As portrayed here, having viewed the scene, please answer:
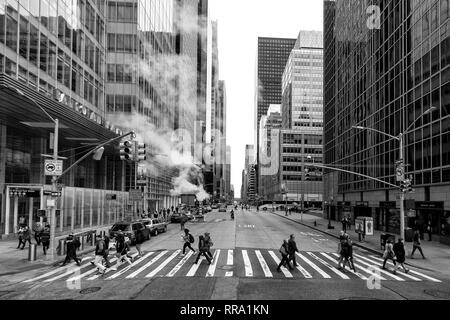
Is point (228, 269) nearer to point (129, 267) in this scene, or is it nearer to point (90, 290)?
point (129, 267)

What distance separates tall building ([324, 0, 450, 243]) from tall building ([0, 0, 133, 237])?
27.0m

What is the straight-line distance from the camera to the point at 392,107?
4188 centimetres

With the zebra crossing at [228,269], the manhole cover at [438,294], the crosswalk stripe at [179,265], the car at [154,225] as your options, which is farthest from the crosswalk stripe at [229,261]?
the car at [154,225]

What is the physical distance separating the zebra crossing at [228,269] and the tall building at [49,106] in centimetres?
745

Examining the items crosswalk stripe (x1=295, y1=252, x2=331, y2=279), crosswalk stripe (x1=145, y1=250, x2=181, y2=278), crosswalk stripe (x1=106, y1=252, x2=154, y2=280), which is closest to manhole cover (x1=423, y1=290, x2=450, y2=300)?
crosswalk stripe (x1=295, y1=252, x2=331, y2=279)

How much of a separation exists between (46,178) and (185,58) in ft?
282

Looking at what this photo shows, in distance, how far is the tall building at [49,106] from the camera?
2830 cm

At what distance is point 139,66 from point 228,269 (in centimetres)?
4658

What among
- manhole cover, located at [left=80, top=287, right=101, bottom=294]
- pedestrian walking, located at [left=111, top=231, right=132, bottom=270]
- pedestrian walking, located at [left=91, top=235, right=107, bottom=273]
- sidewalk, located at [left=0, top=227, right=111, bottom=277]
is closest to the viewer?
manhole cover, located at [left=80, top=287, right=101, bottom=294]

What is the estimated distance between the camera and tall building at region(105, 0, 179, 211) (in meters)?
54.9

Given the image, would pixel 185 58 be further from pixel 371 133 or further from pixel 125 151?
pixel 125 151

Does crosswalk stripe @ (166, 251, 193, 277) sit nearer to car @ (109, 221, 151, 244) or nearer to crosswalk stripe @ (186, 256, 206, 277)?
crosswalk stripe @ (186, 256, 206, 277)
